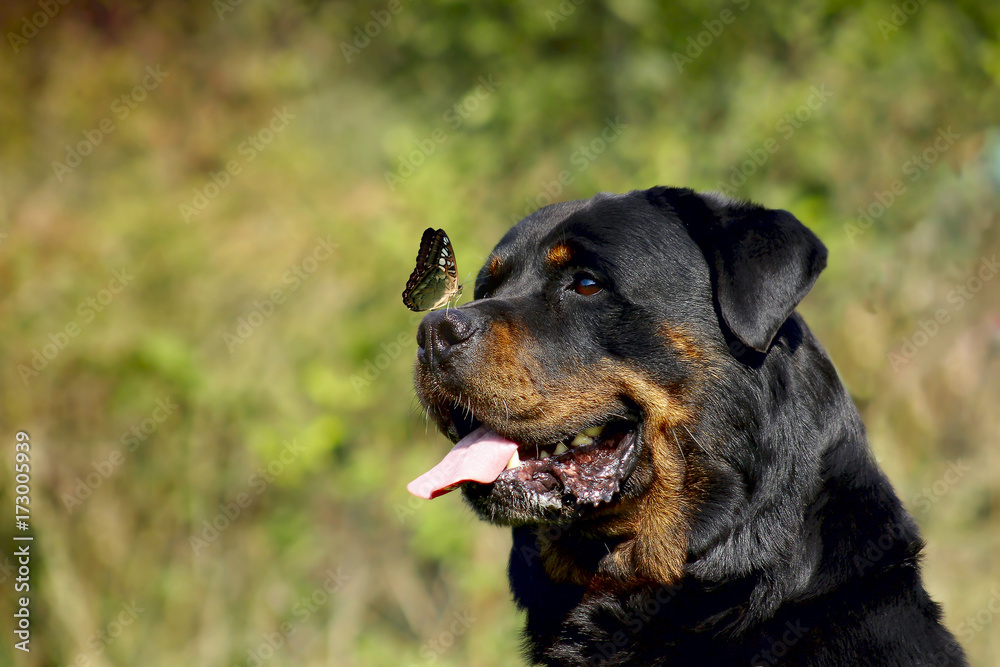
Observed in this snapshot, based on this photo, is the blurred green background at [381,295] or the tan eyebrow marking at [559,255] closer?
the tan eyebrow marking at [559,255]

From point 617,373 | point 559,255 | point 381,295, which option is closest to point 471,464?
point 617,373

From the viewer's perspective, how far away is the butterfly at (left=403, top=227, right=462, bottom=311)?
9.15 ft

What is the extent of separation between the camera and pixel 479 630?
5.42 meters

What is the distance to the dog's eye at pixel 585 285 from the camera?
2.72 metres

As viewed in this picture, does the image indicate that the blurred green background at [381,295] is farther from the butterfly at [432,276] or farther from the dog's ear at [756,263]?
the dog's ear at [756,263]

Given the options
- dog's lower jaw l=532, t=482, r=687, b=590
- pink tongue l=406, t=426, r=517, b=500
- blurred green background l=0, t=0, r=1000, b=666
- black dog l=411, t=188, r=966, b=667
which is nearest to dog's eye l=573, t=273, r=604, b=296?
black dog l=411, t=188, r=966, b=667

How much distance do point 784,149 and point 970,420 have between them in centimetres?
213

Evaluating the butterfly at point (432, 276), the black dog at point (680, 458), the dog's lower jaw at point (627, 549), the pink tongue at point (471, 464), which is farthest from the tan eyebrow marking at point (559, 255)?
the dog's lower jaw at point (627, 549)

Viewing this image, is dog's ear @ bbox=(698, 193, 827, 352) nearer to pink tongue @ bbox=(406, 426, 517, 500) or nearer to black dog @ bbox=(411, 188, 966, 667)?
black dog @ bbox=(411, 188, 966, 667)

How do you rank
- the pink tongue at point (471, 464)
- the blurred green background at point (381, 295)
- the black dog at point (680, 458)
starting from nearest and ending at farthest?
1. the black dog at point (680, 458)
2. the pink tongue at point (471, 464)
3. the blurred green background at point (381, 295)

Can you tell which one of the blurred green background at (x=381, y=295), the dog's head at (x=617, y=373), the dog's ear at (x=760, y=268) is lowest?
the blurred green background at (x=381, y=295)

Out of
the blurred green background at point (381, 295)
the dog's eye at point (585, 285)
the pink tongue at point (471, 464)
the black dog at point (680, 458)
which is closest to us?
the black dog at point (680, 458)

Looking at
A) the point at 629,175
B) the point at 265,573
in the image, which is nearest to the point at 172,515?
the point at 265,573

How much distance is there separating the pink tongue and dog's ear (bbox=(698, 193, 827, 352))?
77cm
